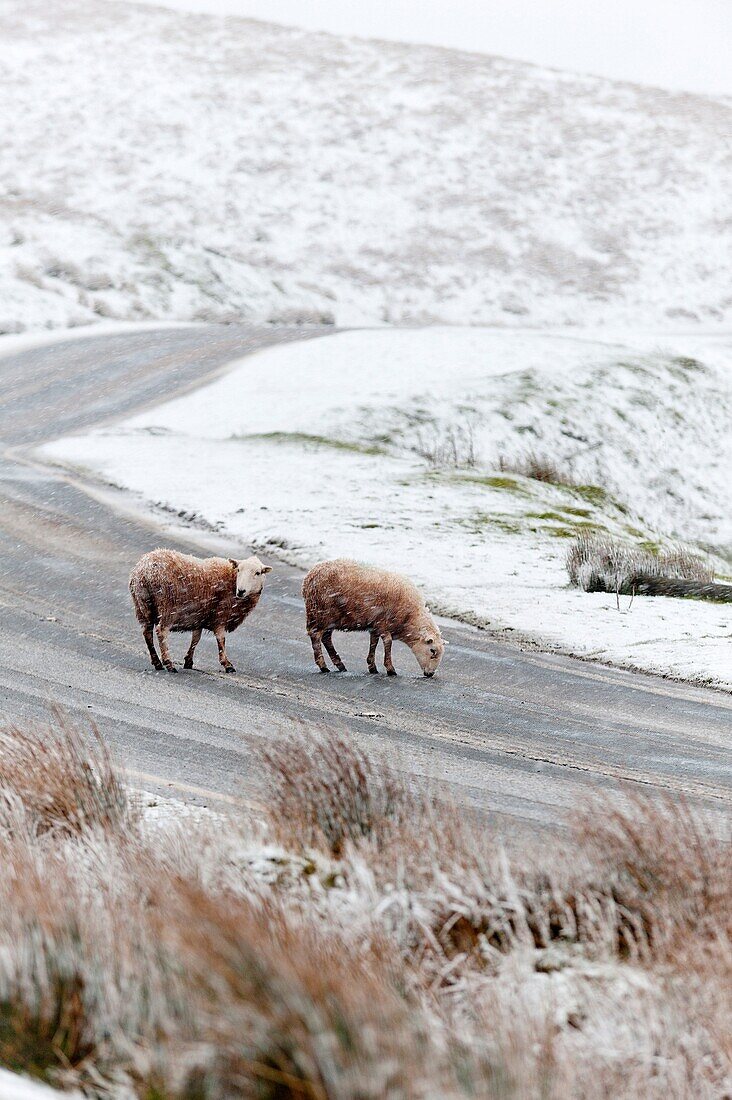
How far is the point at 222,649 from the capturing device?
11242 mm

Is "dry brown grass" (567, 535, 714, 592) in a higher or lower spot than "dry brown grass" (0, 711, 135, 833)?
higher

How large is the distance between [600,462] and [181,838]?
2081 centimetres

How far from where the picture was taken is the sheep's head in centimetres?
1109

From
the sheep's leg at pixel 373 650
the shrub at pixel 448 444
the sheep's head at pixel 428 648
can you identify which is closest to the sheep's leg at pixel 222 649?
the sheep's leg at pixel 373 650

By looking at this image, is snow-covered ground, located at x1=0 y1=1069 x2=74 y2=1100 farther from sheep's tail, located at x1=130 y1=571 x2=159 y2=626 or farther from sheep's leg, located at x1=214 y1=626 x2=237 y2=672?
sheep's leg, located at x1=214 y1=626 x2=237 y2=672

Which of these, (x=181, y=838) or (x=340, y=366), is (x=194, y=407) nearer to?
(x=340, y=366)

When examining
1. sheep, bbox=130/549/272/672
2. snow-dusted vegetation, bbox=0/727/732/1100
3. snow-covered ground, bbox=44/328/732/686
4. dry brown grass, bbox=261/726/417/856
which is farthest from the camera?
snow-covered ground, bbox=44/328/732/686

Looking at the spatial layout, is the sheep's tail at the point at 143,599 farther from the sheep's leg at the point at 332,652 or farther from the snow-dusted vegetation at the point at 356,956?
the snow-dusted vegetation at the point at 356,956

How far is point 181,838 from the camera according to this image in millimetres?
5043

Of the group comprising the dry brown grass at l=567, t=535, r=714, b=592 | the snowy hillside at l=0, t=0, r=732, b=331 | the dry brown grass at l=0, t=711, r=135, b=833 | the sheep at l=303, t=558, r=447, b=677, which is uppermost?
the snowy hillside at l=0, t=0, r=732, b=331

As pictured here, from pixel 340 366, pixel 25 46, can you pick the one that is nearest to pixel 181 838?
pixel 340 366

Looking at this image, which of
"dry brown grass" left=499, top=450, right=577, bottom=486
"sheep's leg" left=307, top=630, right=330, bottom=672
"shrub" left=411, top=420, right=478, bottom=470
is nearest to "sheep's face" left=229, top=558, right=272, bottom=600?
"sheep's leg" left=307, top=630, right=330, bottom=672

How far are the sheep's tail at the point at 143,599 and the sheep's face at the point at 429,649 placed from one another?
2.68m

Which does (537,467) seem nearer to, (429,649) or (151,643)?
(429,649)
